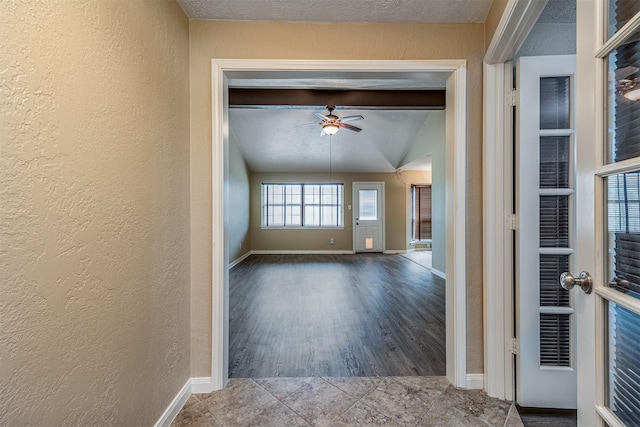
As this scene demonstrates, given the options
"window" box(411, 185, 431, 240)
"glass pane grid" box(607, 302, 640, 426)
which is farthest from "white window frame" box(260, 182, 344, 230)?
"glass pane grid" box(607, 302, 640, 426)

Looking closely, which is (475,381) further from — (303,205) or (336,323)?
(303,205)

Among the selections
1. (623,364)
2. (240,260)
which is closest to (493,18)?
(623,364)

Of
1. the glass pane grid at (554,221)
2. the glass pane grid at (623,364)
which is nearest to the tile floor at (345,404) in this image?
the glass pane grid at (623,364)

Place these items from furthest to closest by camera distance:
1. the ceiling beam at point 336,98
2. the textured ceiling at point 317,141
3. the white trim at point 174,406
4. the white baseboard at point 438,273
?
the textured ceiling at point 317,141 → the white baseboard at point 438,273 → the ceiling beam at point 336,98 → the white trim at point 174,406

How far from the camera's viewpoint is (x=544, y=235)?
5.08 ft

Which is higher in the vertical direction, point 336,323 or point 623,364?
point 623,364

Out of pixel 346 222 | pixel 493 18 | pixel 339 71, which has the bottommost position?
pixel 346 222

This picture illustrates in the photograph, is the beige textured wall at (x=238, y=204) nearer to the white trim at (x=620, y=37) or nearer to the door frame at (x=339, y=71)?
the door frame at (x=339, y=71)

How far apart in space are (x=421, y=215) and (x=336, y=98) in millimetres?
5519

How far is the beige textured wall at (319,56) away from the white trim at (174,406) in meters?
0.11

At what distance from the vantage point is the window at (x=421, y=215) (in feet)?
27.5

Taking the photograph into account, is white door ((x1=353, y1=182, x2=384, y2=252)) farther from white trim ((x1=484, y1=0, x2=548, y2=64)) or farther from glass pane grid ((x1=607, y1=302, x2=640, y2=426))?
glass pane grid ((x1=607, y1=302, x2=640, y2=426))

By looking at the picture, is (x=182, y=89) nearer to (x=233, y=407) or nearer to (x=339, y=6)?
(x=339, y=6)

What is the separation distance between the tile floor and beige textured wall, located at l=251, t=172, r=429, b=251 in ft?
20.1
